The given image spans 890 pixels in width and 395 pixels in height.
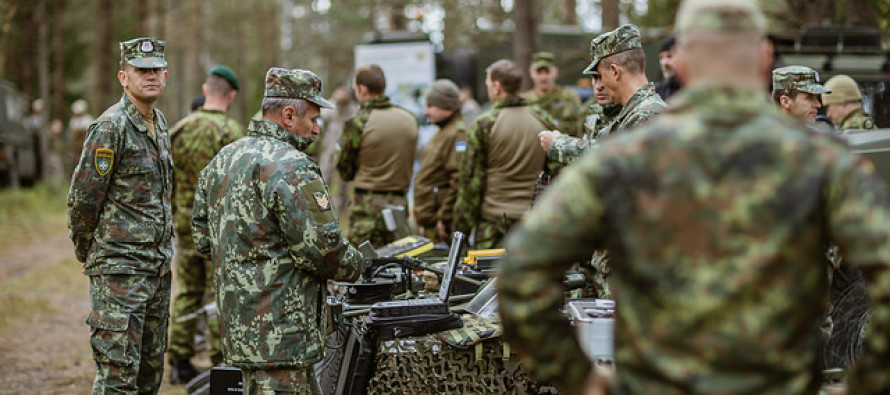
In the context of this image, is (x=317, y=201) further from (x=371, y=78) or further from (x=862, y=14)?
(x=862, y=14)

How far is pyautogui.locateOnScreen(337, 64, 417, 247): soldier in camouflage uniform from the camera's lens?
25.9 feet

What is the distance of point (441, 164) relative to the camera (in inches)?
321

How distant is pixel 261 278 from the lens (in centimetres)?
414

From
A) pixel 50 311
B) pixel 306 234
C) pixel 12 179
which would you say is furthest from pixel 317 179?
pixel 12 179

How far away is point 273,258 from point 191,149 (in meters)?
3.35

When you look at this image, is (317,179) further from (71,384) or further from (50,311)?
(50,311)

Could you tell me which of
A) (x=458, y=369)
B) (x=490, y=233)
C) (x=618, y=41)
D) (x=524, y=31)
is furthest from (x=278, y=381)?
(x=524, y=31)

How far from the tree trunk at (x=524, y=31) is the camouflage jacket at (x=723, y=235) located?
430 inches

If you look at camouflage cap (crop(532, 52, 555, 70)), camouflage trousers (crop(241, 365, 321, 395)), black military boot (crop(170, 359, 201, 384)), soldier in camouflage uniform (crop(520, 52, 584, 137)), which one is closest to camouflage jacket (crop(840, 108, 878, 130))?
soldier in camouflage uniform (crop(520, 52, 584, 137))

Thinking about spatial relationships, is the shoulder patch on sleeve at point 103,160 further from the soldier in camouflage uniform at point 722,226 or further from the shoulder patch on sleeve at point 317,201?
the soldier in camouflage uniform at point 722,226

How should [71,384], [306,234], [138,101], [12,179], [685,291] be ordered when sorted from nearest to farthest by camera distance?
1. [685,291]
2. [306,234]
3. [138,101]
4. [71,384]
5. [12,179]

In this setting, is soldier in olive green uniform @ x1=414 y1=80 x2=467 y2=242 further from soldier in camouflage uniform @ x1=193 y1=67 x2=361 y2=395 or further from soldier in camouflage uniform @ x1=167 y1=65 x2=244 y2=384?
soldier in camouflage uniform @ x1=193 y1=67 x2=361 y2=395

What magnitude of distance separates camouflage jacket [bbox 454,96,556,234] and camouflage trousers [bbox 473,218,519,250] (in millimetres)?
78

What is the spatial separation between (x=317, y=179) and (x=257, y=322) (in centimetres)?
70
